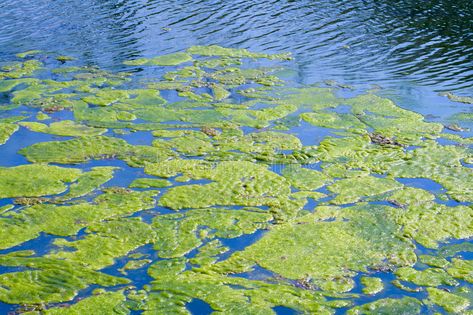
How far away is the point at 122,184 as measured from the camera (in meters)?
9.34

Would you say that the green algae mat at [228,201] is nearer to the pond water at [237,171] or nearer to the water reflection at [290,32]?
the pond water at [237,171]

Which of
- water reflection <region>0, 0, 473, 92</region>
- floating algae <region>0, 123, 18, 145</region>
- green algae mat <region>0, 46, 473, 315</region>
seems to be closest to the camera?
green algae mat <region>0, 46, 473, 315</region>

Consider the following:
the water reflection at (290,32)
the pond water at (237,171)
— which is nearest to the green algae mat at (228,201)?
the pond water at (237,171)

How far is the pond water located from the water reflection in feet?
→ 0.33

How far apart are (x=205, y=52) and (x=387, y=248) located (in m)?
9.58

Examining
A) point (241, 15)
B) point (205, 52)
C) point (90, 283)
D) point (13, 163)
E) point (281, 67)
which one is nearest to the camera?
point (90, 283)

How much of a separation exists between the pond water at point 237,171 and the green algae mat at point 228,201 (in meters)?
0.03

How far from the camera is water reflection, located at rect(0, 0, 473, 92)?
15195 mm

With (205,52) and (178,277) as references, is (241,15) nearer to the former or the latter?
(205,52)

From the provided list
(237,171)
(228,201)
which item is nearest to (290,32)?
(237,171)

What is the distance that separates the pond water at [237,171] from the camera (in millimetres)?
7027

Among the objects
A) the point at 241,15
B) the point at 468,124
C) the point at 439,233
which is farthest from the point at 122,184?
the point at 241,15

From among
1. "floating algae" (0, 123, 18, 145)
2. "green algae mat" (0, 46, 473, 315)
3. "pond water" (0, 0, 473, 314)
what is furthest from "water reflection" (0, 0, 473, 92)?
"floating algae" (0, 123, 18, 145)

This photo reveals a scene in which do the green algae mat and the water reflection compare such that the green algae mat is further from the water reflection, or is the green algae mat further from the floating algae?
the water reflection
